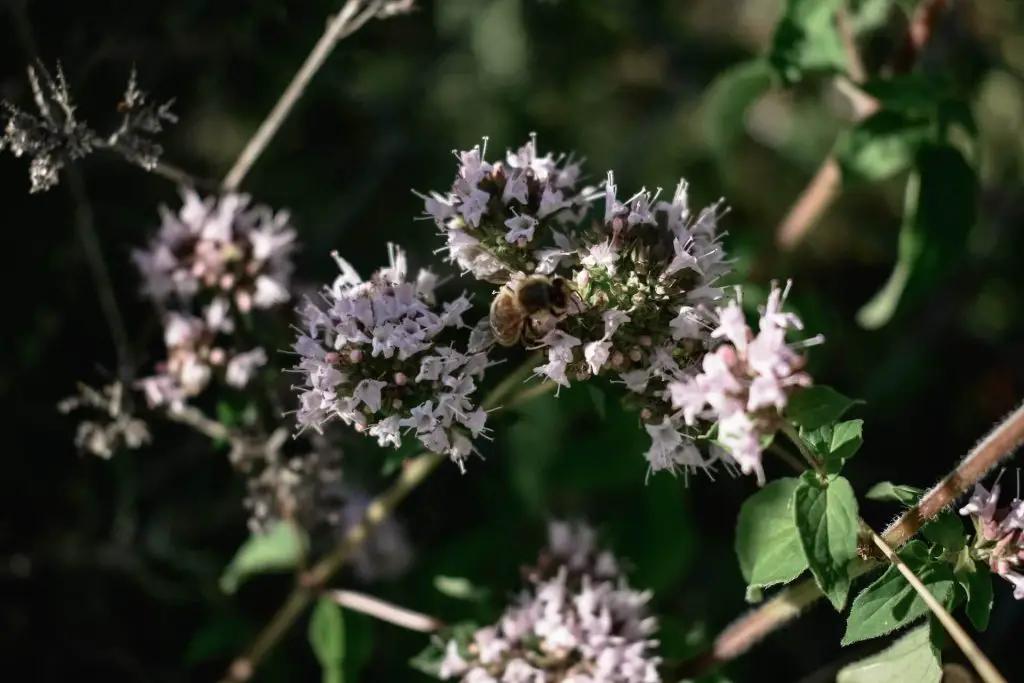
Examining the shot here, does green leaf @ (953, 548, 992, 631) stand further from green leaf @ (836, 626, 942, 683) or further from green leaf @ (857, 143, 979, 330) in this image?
green leaf @ (857, 143, 979, 330)

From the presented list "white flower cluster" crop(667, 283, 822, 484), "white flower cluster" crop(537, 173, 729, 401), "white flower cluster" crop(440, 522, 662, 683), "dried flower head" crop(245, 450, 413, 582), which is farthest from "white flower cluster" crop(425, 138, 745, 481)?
"dried flower head" crop(245, 450, 413, 582)

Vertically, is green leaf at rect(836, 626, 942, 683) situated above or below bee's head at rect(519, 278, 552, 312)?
below

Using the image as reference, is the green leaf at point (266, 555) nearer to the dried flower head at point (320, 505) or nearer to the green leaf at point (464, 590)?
the dried flower head at point (320, 505)

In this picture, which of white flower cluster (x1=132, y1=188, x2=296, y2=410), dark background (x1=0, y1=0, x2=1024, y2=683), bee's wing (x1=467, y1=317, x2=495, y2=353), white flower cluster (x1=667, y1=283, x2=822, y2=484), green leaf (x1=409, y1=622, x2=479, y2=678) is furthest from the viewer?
dark background (x1=0, y1=0, x2=1024, y2=683)

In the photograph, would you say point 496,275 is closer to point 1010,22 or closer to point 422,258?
point 422,258

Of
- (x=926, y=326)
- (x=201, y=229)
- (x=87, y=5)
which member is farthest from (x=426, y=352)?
(x=926, y=326)

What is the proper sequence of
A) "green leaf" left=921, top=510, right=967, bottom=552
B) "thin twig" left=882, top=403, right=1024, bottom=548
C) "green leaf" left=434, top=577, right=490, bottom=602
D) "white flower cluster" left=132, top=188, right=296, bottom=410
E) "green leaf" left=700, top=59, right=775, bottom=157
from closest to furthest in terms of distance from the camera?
"thin twig" left=882, top=403, right=1024, bottom=548 < "green leaf" left=921, top=510, right=967, bottom=552 < "white flower cluster" left=132, top=188, right=296, bottom=410 < "green leaf" left=434, top=577, right=490, bottom=602 < "green leaf" left=700, top=59, right=775, bottom=157

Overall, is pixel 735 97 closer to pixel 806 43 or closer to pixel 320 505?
pixel 806 43
